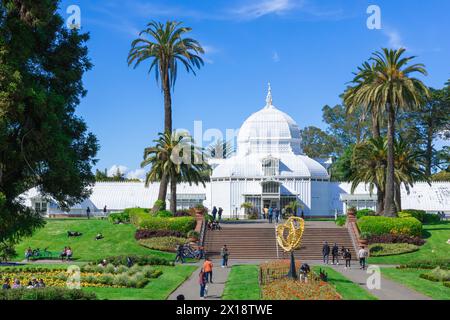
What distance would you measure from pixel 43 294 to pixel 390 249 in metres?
28.6

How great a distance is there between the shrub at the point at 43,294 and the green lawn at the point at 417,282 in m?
14.3

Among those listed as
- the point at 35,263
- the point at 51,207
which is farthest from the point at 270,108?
the point at 35,263

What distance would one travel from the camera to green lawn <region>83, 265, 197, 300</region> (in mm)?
24750

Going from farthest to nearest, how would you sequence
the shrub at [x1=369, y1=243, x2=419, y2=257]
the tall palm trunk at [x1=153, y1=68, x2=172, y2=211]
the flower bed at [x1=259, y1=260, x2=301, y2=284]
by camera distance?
the tall palm trunk at [x1=153, y1=68, x2=172, y2=211], the shrub at [x1=369, y1=243, x2=419, y2=257], the flower bed at [x1=259, y1=260, x2=301, y2=284]

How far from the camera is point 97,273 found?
1280 inches

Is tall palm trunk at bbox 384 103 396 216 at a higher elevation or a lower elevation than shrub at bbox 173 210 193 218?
higher

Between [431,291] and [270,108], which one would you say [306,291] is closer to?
[431,291]

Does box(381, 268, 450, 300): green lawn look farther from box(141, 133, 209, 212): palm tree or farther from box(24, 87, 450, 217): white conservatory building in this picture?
box(24, 87, 450, 217): white conservatory building

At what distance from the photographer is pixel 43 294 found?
20.6 meters

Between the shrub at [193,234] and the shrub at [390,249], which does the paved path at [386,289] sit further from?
the shrub at [193,234]

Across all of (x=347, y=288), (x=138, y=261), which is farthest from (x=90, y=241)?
(x=347, y=288)

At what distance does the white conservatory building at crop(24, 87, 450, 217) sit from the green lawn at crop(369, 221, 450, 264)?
2192 centimetres

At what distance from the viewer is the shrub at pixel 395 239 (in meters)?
44.2

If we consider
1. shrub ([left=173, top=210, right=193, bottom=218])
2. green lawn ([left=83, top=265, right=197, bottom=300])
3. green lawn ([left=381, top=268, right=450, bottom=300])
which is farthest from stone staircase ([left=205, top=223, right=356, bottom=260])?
green lawn ([left=83, top=265, right=197, bottom=300])
